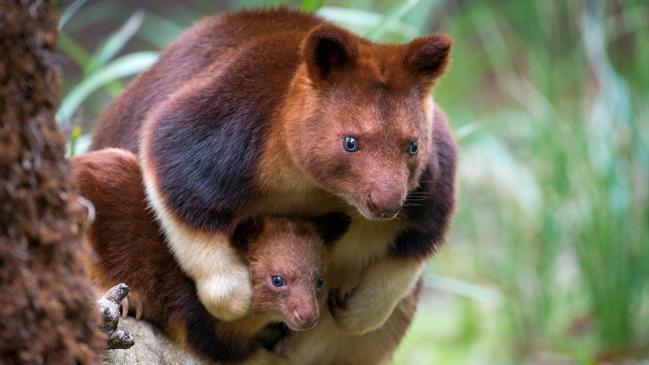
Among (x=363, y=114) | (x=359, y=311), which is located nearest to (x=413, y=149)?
(x=363, y=114)

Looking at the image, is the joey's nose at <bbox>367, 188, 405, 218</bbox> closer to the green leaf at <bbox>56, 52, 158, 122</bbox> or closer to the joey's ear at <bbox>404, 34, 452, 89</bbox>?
the joey's ear at <bbox>404, 34, 452, 89</bbox>

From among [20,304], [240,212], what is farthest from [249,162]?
[20,304]

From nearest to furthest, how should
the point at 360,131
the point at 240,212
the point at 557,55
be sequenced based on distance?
1. the point at 360,131
2. the point at 240,212
3. the point at 557,55

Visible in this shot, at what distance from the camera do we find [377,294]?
3.83 m

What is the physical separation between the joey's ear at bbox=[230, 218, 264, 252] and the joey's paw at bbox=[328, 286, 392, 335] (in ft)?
1.61

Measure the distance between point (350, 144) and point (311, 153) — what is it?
149 millimetres

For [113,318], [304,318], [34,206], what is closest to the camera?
[34,206]

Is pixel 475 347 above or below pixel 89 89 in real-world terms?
below

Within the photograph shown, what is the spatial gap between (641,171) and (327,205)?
11.2ft

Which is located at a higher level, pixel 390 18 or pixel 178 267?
pixel 390 18

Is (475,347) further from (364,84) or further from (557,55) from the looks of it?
(364,84)

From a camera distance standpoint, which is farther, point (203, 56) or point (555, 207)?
point (555, 207)

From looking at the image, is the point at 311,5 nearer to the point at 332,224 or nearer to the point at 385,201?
the point at 332,224

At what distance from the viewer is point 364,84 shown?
3396 mm
